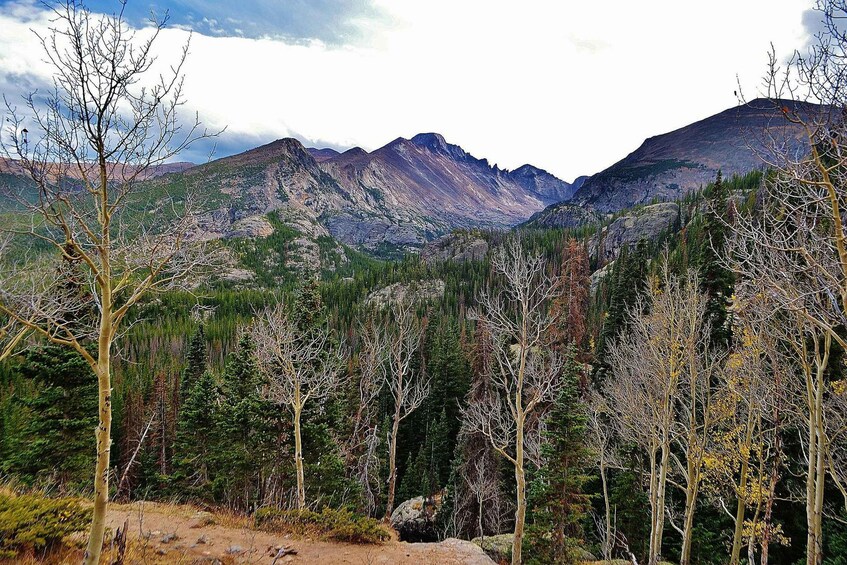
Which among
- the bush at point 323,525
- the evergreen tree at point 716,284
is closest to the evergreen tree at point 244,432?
the bush at point 323,525

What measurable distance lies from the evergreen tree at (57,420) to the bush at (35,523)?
12412 mm

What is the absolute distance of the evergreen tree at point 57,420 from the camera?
1627cm

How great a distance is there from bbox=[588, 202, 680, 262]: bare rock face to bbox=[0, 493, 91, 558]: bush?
10192 centimetres

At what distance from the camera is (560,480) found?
569 inches

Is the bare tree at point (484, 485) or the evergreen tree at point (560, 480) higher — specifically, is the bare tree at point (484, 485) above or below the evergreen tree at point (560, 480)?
below

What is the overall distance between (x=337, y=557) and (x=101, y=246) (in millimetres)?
8897

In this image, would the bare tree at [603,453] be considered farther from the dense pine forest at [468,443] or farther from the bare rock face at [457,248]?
the bare rock face at [457,248]

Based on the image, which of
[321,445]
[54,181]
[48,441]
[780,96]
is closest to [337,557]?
[321,445]

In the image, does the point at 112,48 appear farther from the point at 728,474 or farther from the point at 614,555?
the point at 614,555

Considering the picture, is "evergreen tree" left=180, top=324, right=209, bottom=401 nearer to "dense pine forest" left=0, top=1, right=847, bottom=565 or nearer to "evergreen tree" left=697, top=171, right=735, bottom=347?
"dense pine forest" left=0, top=1, right=847, bottom=565

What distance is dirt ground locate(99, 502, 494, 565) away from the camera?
26.6ft

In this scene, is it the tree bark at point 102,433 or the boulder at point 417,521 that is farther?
the boulder at point 417,521

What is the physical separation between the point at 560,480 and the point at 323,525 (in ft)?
28.0

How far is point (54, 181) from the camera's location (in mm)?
5051
